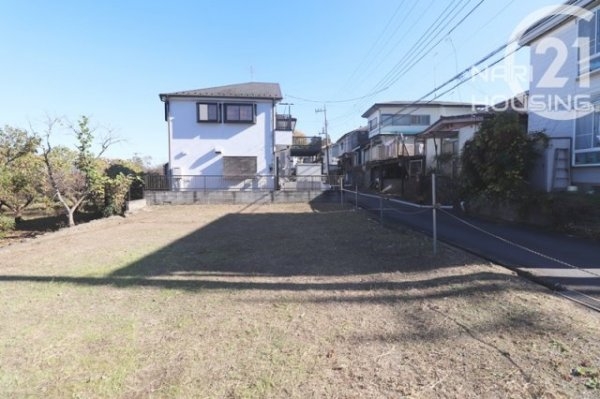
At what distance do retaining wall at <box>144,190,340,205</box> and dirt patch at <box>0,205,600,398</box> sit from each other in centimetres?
1049

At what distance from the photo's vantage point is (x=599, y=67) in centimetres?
953

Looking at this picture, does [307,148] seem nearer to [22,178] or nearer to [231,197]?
[231,197]

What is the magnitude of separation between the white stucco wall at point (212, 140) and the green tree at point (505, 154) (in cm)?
1078

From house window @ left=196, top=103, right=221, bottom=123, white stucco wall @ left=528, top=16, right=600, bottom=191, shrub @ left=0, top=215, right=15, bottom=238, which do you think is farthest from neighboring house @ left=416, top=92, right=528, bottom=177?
shrub @ left=0, top=215, right=15, bottom=238

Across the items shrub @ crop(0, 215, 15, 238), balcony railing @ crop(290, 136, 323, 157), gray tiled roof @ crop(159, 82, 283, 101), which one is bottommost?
shrub @ crop(0, 215, 15, 238)

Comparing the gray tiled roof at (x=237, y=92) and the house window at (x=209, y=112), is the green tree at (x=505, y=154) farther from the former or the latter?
the house window at (x=209, y=112)

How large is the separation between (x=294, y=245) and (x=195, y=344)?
4373 millimetres

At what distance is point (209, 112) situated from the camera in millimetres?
18859

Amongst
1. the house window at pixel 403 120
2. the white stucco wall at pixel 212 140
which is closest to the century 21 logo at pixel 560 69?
the white stucco wall at pixel 212 140

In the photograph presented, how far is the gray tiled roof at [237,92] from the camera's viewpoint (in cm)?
1847

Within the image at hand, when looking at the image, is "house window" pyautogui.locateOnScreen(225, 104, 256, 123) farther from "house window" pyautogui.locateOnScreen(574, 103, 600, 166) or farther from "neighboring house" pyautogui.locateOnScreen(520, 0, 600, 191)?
"house window" pyautogui.locateOnScreen(574, 103, 600, 166)

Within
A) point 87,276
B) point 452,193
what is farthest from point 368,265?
point 452,193

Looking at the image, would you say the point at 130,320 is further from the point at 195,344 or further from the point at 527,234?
the point at 527,234

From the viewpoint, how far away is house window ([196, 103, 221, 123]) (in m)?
18.8
